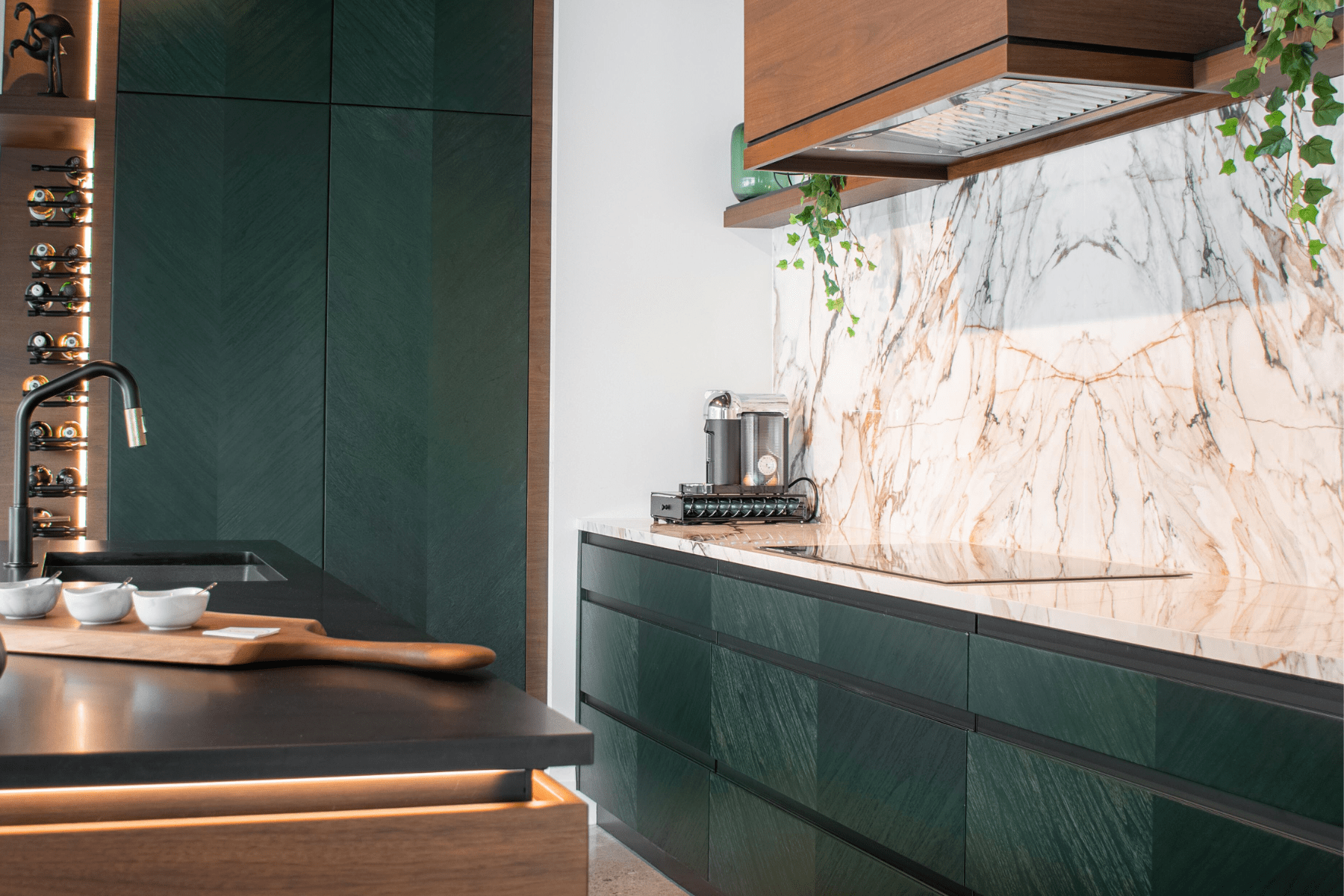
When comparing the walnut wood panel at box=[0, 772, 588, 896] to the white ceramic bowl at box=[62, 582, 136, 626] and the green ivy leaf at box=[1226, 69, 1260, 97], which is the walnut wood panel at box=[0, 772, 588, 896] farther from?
the green ivy leaf at box=[1226, 69, 1260, 97]

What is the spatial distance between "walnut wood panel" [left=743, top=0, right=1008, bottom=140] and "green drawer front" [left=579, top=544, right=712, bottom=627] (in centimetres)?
111

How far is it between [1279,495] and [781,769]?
1152 millimetres

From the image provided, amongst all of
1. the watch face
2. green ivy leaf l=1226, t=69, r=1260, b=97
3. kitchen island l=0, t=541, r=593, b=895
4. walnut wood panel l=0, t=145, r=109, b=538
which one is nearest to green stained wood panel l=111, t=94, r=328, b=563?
walnut wood panel l=0, t=145, r=109, b=538

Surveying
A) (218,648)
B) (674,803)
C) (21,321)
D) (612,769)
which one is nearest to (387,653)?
(218,648)

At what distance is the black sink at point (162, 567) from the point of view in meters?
2.64

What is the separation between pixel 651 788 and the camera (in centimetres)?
331

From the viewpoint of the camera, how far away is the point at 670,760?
3195mm

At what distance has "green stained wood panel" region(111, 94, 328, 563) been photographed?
3619mm

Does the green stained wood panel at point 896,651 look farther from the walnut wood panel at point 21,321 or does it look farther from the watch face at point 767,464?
the walnut wood panel at point 21,321

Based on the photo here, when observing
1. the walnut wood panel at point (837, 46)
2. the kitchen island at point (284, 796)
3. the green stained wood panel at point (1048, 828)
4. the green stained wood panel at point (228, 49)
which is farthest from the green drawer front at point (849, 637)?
the green stained wood panel at point (228, 49)

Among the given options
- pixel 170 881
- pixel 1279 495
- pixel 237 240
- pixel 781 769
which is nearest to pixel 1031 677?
pixel 1279 495

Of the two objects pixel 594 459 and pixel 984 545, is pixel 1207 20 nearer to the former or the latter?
pixel 984 545

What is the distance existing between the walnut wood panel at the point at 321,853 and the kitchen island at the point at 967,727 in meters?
0.91

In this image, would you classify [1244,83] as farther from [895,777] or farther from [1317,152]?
[895,777]
